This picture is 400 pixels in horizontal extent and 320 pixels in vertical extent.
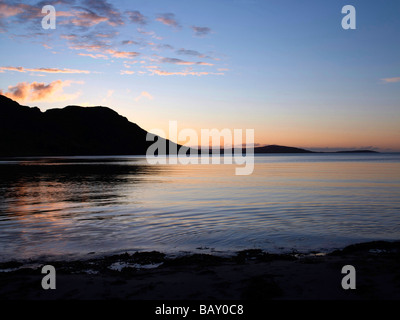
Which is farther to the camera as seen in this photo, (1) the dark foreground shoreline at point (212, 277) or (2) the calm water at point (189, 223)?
(2) the calm water at point (189, 223)

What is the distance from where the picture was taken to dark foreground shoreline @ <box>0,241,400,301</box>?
8992 millimetres

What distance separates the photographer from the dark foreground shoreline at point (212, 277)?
899 cm

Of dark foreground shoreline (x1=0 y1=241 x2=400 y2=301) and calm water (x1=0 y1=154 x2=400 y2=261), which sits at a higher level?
dark foreground shoreline (x1=0 y1=241 x2=400 y2=301)

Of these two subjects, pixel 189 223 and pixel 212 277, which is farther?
pixel 189 223

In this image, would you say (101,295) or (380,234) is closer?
(101,295)

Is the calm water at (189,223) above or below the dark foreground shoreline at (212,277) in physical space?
below

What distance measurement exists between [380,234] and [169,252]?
11.7m

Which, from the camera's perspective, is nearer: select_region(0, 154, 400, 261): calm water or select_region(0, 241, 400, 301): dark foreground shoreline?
select_region(0, 241, 400, 301): dark foreground shoreline

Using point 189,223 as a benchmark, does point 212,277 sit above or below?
above

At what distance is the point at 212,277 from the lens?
1048 centimetres
